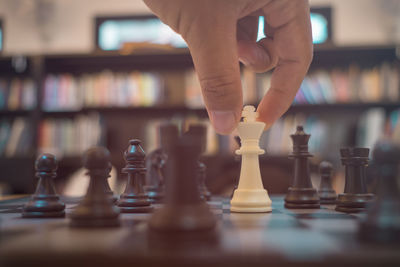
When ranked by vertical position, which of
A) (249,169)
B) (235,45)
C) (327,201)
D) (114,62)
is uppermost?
(114,62)

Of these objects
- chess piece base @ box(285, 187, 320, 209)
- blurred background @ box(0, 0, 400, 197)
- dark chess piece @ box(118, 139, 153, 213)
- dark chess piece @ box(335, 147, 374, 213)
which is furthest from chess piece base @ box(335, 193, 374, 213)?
blurred background @ box(0, 0, 400, 197)

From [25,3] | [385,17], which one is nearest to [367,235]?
[385,17]

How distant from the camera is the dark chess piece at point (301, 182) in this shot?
1135 millimetres

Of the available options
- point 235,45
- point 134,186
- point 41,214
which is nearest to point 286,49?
point 235,45

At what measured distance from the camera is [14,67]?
180 inches

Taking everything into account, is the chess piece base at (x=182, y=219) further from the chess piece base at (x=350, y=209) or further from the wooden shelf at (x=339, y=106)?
the wooden shelf at (x=339, y=106)

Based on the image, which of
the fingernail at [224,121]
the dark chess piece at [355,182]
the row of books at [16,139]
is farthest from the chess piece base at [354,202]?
the row of books at [16,139]

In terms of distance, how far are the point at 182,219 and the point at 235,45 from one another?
0.65 metres

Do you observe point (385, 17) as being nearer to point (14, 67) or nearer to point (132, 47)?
point (132, 47)

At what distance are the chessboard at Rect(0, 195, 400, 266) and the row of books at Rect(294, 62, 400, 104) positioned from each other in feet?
11.7

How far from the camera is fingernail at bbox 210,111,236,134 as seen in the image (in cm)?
121

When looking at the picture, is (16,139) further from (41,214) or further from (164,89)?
(41,214)

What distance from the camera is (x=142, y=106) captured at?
14.0 feet

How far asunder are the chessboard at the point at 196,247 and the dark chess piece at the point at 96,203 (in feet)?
0.09
